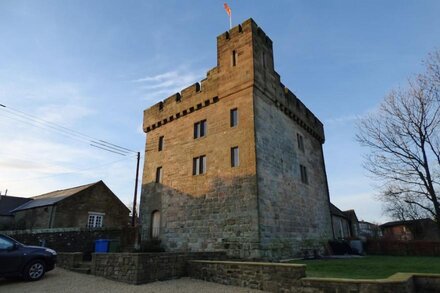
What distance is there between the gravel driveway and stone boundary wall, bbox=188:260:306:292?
24cm

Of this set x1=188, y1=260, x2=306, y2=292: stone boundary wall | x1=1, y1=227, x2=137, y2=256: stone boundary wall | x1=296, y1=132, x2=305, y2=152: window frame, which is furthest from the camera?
x1=296, y1=132, x2=305, y2=152: window frame

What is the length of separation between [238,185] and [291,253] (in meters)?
4.13

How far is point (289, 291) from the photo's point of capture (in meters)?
6.66

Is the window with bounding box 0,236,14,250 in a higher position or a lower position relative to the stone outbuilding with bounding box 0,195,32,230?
lower

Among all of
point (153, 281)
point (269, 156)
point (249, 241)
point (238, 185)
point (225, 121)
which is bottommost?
point (153, 281)

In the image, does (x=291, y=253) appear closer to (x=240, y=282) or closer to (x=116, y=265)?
(x=240, y=282)

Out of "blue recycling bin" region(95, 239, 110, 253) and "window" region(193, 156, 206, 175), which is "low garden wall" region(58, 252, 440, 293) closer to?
"blue recycling bin" region(95, 239, 110, 253)

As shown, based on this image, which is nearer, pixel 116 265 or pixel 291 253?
pixel 116 265

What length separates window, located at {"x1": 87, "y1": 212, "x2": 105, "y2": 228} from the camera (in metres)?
24.0

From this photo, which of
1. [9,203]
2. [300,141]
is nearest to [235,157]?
[300,141]

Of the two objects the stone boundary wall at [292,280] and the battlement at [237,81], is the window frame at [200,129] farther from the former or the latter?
the stone boundary wall at [292,280]

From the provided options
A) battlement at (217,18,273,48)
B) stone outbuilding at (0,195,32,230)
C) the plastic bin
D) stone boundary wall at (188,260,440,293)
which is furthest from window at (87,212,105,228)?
battlement at (217,18,273,48)

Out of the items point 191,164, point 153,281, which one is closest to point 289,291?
point 153,281

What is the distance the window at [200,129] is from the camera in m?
15.1
